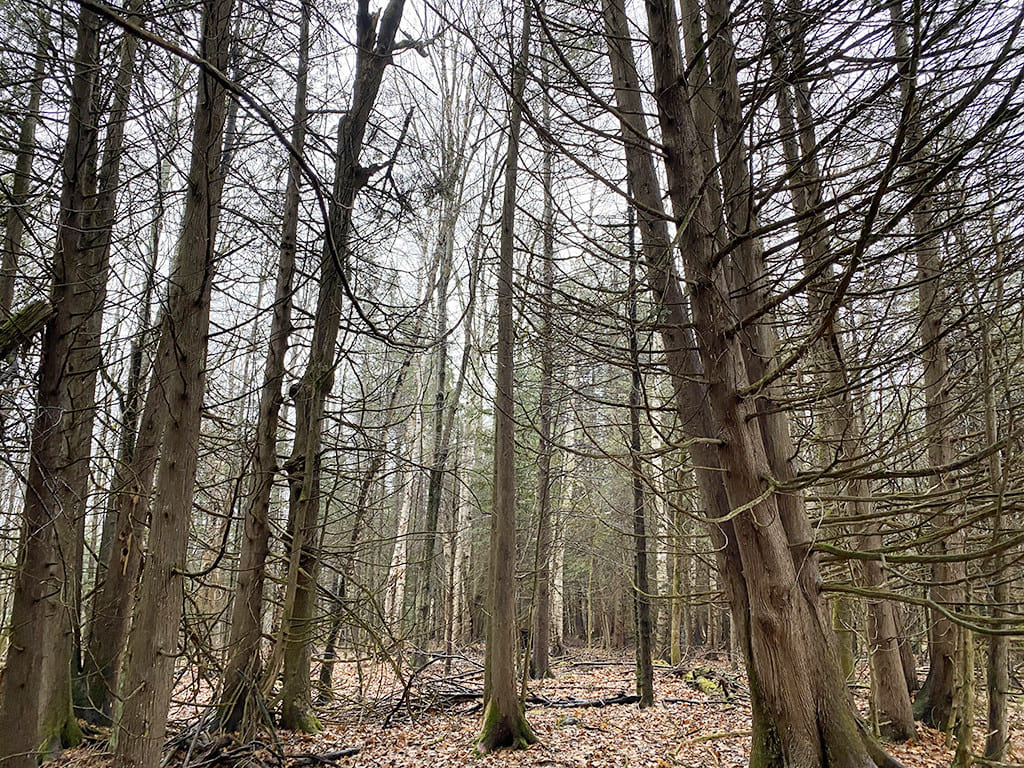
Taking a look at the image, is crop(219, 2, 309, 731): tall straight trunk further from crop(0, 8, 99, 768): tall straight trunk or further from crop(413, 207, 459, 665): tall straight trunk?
crop(413, 207, 459, 665): tall straight trunk

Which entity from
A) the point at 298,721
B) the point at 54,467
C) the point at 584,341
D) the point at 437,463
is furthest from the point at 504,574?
the point at 437,463

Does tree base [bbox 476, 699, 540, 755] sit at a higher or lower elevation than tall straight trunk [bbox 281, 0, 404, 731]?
lower

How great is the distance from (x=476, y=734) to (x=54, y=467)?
5073 millimetres

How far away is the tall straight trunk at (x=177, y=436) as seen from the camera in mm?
2408

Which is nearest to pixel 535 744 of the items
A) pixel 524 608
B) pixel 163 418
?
pixel 163 418

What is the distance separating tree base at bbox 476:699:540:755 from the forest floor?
12cm

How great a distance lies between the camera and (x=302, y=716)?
622 cm

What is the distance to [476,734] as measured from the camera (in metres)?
6.48

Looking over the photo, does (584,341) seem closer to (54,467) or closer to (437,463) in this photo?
(54,467)

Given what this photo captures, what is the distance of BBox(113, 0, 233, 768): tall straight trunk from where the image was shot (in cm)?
241

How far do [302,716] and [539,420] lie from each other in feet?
22.6

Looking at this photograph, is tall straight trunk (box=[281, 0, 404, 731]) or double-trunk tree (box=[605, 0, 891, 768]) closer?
double-trunk tree (box=[605, 0, 891, 768])

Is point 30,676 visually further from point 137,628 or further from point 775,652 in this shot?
point 775,652

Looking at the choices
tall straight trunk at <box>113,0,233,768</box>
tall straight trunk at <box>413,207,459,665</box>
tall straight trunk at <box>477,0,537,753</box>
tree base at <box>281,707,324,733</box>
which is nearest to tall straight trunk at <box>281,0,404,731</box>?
tree base at <box>281,707,324,733</box>
